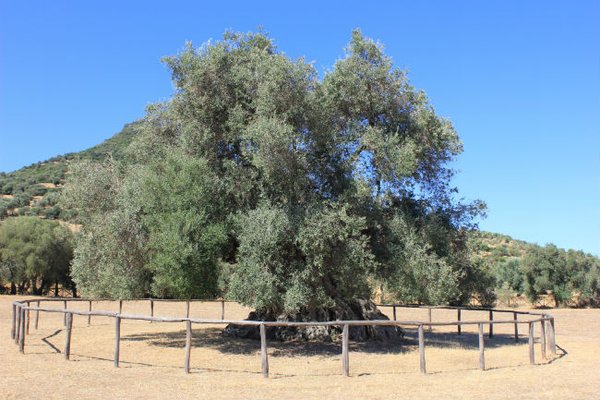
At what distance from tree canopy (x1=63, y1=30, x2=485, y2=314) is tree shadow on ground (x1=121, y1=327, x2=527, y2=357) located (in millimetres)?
1866

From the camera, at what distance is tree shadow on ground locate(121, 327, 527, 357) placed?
58.0ft

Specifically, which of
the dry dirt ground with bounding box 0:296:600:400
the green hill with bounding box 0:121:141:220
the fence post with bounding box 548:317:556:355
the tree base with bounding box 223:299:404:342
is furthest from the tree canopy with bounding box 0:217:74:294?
the fence post with bounding box 548:317:556:355

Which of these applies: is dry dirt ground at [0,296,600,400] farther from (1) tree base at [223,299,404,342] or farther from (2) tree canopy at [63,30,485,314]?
(2) tree canopy at [63,30,485,314]

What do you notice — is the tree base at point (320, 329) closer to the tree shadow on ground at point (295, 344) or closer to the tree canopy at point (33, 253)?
the tree shadow on ground at point (295, 344)

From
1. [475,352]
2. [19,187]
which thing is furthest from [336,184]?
[19,187]

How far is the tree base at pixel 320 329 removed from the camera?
64.1ft

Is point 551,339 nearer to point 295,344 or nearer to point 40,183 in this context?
point 295,344

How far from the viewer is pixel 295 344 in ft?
62.8

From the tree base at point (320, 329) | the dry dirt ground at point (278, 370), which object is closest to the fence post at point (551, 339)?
the dry dirt ground at point (278, 370)

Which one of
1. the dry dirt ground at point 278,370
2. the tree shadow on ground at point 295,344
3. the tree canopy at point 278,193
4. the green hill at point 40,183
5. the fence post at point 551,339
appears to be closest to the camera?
the dry dirt ground at point 278,370

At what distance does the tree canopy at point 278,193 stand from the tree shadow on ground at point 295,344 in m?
1.87

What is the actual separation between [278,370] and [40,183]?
3574 inches

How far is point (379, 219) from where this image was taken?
18.2 metres

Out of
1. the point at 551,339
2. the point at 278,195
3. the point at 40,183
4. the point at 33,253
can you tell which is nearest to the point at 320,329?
the point at 278,195
